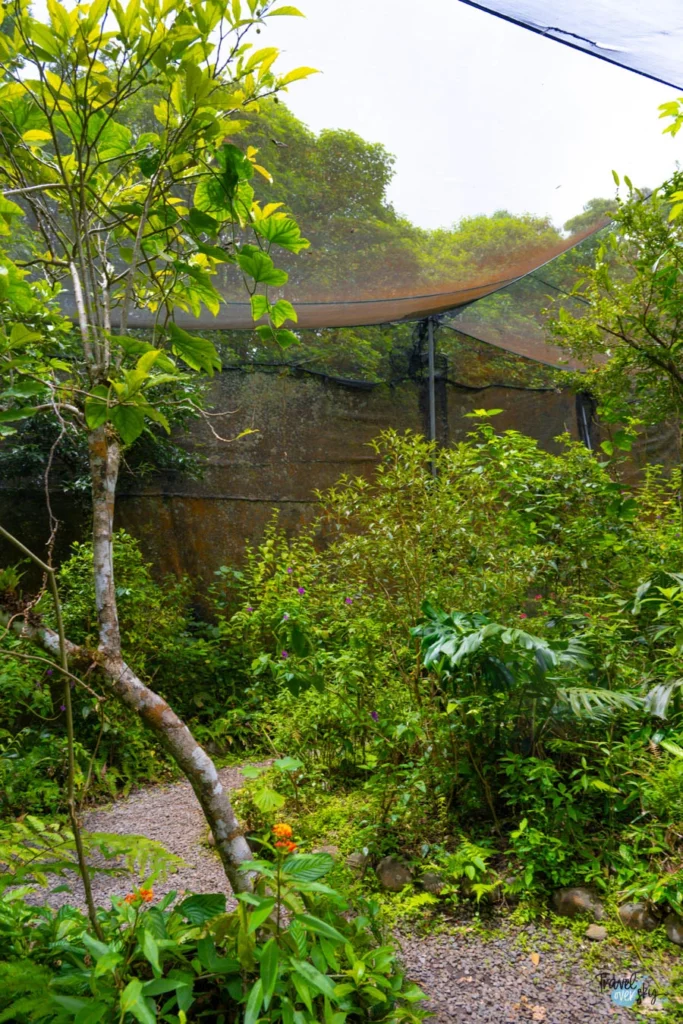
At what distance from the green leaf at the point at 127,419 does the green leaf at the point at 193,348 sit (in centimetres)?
22

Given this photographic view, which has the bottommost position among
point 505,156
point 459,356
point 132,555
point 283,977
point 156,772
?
point 156,772

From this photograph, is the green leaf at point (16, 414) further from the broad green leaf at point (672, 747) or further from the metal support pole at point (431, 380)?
the metal support pole at point (431, 380)

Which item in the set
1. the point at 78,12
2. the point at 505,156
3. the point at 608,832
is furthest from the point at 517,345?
the point at 78,12

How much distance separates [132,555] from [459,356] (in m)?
2.92

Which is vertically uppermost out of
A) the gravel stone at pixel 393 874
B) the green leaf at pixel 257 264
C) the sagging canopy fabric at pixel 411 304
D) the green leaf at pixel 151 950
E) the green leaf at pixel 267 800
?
the sagging canopy fabric at pixel 411 304

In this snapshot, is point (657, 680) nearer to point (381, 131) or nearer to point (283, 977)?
point (283, 977)

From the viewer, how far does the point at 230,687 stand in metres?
4.59

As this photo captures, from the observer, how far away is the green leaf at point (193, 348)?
1334 mm

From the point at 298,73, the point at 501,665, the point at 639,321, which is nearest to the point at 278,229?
the point at 298,73

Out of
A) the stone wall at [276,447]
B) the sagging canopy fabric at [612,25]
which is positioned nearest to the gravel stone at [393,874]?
the sagging canopy fabric at [612,25]

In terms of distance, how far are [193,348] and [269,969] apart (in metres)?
1.11

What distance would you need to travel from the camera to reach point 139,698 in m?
1.57

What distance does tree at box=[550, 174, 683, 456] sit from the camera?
3.08 meters

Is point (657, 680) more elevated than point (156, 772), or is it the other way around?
point (657, 680)
